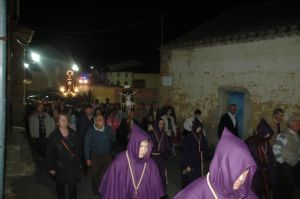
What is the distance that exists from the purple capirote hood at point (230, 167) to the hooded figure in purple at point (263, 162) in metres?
3.67

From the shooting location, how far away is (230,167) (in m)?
3.54

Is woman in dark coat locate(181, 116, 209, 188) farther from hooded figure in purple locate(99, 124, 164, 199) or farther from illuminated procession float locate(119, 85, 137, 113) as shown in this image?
illuminated procession float locate(119, 85, 137, 113)

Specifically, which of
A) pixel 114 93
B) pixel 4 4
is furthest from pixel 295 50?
pixel 114 93

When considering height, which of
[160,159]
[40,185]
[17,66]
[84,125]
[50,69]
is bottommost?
[40,185]

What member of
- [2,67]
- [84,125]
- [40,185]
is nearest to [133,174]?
[2,67]

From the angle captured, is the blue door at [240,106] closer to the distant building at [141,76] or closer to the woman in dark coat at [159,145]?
the woman in dark coat at [159,145]

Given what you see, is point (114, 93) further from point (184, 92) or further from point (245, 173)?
point (245, 173)

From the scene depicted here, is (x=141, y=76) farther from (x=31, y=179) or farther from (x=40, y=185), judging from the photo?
(x=40, y=185)

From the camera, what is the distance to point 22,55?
1839cm

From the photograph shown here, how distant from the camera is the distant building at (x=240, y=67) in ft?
37.7

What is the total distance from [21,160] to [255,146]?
6793 mm

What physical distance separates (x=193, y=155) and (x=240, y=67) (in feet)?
20.2

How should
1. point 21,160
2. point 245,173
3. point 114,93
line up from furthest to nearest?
point 114,93 < point 21,160 < point 245,173

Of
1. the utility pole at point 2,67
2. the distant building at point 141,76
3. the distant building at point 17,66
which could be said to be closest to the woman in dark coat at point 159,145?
the utility pole at point 2,67
